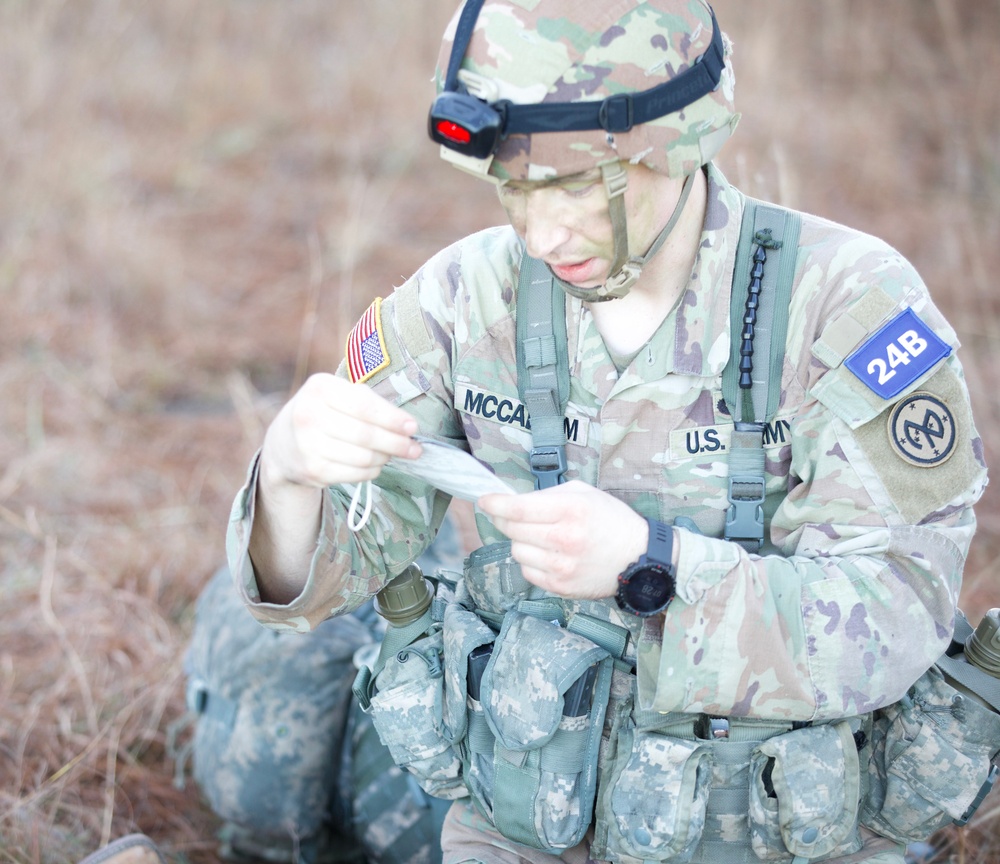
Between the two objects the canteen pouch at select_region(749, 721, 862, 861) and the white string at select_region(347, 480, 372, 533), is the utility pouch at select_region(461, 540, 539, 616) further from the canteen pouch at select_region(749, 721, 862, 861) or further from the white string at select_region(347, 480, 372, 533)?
the canteen pouch at select_region(749, 721, 862, 861)

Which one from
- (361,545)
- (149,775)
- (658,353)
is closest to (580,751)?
(361,545)

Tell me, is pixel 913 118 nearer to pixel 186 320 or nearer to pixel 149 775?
pixel 186 320

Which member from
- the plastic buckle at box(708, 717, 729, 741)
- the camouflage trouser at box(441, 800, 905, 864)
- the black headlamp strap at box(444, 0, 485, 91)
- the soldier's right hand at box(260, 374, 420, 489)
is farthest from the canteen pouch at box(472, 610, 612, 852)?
the black headlamp strap at box(444, 0, 485, 91)

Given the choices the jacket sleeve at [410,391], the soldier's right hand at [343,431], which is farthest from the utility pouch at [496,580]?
the soldier's right hand at [343,431]

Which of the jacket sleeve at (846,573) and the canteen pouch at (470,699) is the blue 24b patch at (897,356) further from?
the canteen pouch at (470,699)

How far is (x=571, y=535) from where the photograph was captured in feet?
5.49

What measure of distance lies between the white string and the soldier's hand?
27cm

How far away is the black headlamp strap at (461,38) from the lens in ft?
5.78

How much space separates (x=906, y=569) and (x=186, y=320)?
443 cm

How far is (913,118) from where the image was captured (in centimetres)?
725

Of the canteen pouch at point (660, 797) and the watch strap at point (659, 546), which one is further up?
the watch strap at point (659, 546)

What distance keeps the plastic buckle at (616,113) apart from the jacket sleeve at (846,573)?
0.53 meters

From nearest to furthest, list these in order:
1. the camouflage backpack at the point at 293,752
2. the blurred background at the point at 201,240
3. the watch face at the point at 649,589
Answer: the watch face at the point at 649,589
the camouflage backpack at the point at 293,752
the blurred background at the point at 201,240

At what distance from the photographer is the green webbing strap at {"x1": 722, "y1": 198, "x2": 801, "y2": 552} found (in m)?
1.93
